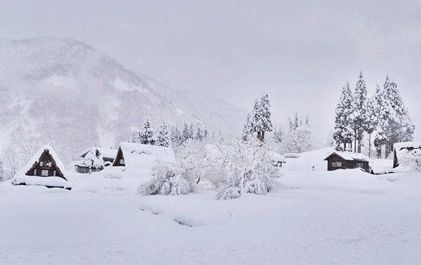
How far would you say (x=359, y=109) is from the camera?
298 ft

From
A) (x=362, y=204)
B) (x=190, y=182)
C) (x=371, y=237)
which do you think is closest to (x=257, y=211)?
(x=362, y=204)

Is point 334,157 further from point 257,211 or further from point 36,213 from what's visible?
point 36,213

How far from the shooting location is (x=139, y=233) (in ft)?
87.5

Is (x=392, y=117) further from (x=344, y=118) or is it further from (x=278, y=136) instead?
(x=278, y=136)

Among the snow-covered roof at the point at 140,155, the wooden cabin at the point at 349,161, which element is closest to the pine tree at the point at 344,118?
the wooden cabin at the point at 349,161

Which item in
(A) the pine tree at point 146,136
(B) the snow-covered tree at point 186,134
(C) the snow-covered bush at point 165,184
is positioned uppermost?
(B) the snow-covered tree at point 186,134

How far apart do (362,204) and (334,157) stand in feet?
172

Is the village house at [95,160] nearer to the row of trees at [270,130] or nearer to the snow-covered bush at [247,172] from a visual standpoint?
the row of trees at [270,130]

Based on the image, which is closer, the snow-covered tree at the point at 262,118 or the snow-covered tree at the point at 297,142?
the snow-covered tree at the point at 262,118

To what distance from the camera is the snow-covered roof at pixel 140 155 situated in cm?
8181

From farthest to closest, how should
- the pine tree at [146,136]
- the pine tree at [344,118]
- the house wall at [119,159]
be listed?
the pine tree at [146,136] → the pine tree at [344,118] → the house wall at [119,159]

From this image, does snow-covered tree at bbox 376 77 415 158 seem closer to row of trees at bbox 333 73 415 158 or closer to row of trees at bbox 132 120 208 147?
row of trees at bbox 333 73 415 158

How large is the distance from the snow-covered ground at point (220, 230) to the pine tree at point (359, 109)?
1752 inches

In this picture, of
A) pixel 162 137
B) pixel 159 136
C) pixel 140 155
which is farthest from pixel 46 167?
pixel 159 136
